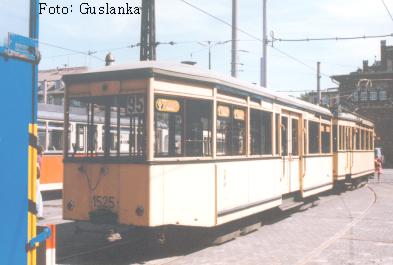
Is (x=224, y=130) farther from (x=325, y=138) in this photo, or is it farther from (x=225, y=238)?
(x=325, y=138)

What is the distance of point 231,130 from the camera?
888 cm

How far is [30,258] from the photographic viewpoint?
2807 mm

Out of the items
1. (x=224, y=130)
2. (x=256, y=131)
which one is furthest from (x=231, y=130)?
(x=256, y=131)

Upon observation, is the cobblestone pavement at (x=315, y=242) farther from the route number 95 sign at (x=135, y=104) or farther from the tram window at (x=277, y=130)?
the route number 95 sign at (x=135, y=104)

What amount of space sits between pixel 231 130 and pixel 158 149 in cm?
181

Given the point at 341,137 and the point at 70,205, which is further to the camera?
the point at 341,137

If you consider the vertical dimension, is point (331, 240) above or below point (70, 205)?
below

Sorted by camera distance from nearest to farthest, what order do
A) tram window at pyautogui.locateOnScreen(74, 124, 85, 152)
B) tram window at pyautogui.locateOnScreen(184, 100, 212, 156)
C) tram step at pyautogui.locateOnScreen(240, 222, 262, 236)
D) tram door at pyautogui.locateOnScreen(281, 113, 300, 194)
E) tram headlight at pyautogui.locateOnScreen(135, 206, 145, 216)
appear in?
tram headlight at pyautogui.locateOnScreen(135, 206, 145, 216) → tram window at pyautogui.locateOnScreen(184, 100, 212, 156) → tram window at pyautogui.locateOnScreen(74, 124, 85, 152) → tram step at pyautogui.locateOnScreen(240, 222, 262, 236) → tram door at pyautogui.locateOnScreen(281, 113, 300, 194)

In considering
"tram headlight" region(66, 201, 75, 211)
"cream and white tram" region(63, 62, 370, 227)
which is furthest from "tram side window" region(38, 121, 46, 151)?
"tram headlight" region(66, 201, 75, 211)

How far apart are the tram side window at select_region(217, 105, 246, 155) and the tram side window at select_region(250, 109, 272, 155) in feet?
1.59

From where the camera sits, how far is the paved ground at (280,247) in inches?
298

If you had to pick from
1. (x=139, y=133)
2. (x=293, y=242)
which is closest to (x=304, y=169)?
(x=293, y=242)

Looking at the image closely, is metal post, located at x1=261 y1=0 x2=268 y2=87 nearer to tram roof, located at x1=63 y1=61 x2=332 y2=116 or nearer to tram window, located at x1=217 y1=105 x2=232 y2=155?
tram roof, located at x1=63 y1=61 x2=332 y2=116

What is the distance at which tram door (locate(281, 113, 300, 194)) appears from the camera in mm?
11703
